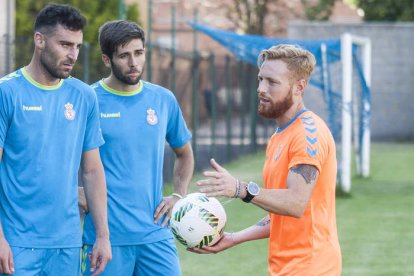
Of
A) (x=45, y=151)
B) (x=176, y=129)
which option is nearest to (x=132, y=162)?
(x=176, y=129)

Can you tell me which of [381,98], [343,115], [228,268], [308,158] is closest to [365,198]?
[343,115]

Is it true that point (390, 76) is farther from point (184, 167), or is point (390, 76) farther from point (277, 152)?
point (277, 152)

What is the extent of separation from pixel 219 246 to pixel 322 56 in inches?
551

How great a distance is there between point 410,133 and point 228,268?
30.3m

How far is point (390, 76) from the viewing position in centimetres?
3997

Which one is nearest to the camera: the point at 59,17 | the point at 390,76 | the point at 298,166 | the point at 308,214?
the point at 298,166

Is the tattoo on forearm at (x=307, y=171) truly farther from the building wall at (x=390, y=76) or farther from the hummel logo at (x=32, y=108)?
the building wall at (x=390, y=76)

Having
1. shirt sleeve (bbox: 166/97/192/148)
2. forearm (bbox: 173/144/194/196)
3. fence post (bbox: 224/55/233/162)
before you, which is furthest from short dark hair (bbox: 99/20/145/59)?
fence post (bbox: 224/55/233/162)

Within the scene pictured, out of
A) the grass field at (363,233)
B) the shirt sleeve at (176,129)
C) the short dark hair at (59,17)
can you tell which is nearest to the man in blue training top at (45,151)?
the short dark hair at (59,17)

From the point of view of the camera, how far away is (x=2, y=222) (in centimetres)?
567

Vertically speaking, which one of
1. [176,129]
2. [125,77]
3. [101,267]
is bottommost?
[101,267]

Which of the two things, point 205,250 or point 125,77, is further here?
point 125,77

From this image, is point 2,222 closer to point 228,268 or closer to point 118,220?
point 118,220

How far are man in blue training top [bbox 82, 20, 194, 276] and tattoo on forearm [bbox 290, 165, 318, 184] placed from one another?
1614 mm
